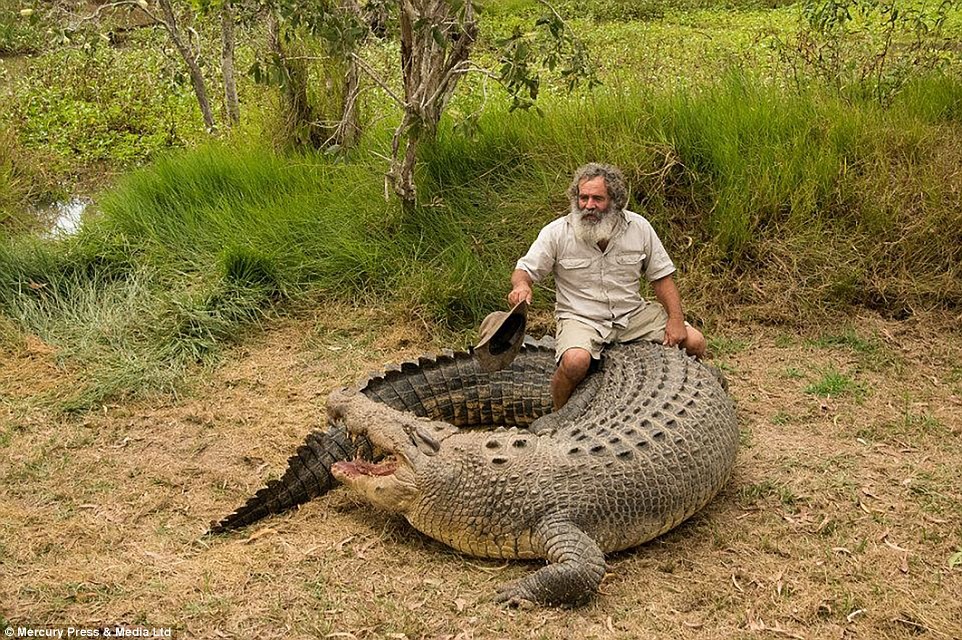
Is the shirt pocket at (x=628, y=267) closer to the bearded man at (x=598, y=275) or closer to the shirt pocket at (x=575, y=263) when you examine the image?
the bearded man at (x=598, y=275)

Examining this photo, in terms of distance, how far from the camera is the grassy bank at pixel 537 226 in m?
5.66

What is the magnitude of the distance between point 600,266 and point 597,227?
9.3 inches

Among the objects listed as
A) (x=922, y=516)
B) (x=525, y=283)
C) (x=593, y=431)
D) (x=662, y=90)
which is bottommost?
(x=922, y=516)

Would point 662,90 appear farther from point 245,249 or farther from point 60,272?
point 60,272

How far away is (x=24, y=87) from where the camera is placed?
10.9 metres

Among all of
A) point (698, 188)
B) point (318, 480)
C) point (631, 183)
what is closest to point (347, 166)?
point (631, 183)

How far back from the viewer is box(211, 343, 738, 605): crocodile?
3.44 meters

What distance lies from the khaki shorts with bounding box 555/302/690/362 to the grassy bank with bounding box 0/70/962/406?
107 centimetres

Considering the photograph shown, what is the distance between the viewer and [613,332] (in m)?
4.61

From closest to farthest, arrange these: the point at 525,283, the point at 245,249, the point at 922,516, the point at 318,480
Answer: the point at 922,516
the point at 318,480
the point at 525,283
the point at 245,249

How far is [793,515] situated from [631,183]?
2777 millimetres

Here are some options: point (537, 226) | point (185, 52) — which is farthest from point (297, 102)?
point (537, 226)

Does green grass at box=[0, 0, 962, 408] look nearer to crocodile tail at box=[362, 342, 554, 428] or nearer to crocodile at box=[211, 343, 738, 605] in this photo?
crocodile tail at box=[362, 342, 554, 428]

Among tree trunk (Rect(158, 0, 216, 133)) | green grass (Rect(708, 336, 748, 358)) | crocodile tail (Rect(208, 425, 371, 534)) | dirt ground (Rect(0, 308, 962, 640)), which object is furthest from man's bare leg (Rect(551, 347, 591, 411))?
tree trunk (Rect(158, 0, 216, 133))
